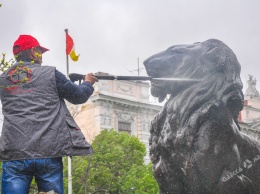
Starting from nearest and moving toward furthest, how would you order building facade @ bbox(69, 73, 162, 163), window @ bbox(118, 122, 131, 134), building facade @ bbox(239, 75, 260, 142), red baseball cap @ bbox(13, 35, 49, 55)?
red baseball cap @ bbox(13, 35, 49, 55) → building facade @ bbox(69, 73, 162, 163) → window @ bbox(118, 122, 131, 134) → building facade @ bbox(239, 75, 260, 142)

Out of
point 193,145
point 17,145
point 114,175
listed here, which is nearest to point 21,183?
point 17,145

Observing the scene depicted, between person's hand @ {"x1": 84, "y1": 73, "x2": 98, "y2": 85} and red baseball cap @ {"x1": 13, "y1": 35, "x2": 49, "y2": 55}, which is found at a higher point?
red baseball cap @ {"x1": 13, "y1": 35, "x2": 49, "y2": 55}

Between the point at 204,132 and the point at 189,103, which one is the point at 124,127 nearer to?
the point at 189,103

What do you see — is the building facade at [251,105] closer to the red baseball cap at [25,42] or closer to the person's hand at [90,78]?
the person's hand at [90,78]

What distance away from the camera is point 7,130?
12.0 feet

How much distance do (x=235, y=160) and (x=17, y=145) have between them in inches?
71.3

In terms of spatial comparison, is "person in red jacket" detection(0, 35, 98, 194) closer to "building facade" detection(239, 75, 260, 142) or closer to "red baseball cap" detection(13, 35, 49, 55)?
"red baseball cap" detection(13, 35, 49, 55)

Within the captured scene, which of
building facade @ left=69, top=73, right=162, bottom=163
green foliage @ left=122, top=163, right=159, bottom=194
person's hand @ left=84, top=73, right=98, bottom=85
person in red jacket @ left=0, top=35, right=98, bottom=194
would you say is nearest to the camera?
person in red jacket @ left=0, top=35, right=98, bottom=194

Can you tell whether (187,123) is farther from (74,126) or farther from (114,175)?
(114,175)

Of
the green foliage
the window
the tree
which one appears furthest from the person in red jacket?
the window

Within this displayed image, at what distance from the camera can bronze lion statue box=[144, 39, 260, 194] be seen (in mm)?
4074

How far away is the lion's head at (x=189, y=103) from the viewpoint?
4121 millimetres

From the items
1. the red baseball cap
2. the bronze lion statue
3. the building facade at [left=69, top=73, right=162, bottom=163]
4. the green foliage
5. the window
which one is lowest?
the green foliage

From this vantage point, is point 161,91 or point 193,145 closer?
point 193,145
